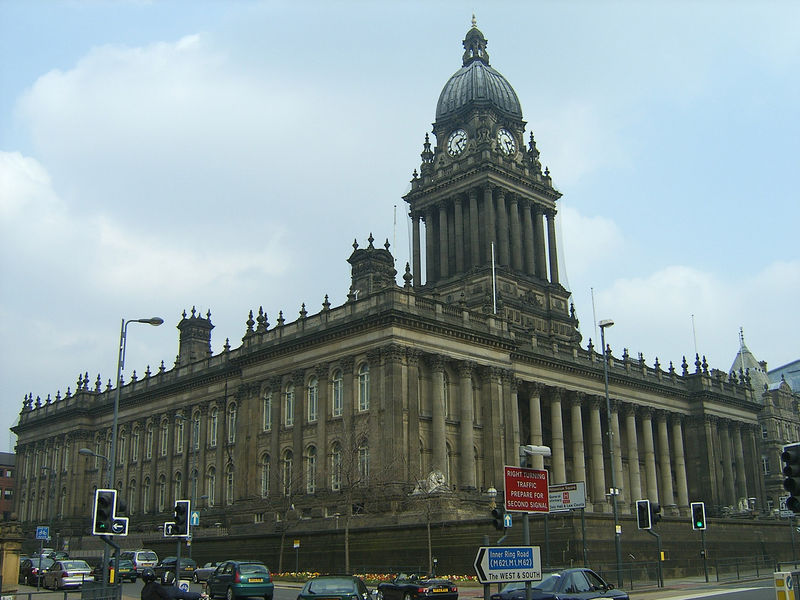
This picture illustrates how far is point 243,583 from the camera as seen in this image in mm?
36438

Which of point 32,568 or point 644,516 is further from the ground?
point 644,516

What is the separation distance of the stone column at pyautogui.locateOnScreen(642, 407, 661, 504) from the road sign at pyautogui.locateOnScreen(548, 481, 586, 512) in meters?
48.6

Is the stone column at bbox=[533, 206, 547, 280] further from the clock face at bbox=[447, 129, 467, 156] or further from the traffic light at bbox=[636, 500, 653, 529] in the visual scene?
the traffic light at bbox=[636, 500, 653, 529]

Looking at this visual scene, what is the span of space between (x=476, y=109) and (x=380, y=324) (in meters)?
39.3

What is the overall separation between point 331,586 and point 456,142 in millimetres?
71160

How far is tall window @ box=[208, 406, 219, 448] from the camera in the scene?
80.5 metres

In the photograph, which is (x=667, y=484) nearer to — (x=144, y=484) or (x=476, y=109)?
(x=476, y=109)

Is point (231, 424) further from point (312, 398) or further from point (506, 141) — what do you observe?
point (506, 141)

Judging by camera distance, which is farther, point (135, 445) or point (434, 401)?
point (135, 445)

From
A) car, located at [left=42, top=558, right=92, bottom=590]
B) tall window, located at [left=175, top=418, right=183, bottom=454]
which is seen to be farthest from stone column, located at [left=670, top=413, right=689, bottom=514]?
car, located at [left=42, top=558, right=92, bottom=590]

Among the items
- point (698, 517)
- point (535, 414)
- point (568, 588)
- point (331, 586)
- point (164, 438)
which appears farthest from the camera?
point (164, 438)

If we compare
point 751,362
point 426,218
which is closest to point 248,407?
point 426,218

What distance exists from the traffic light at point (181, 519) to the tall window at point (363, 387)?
30088mm

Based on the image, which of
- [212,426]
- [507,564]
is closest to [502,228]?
[212,426]
